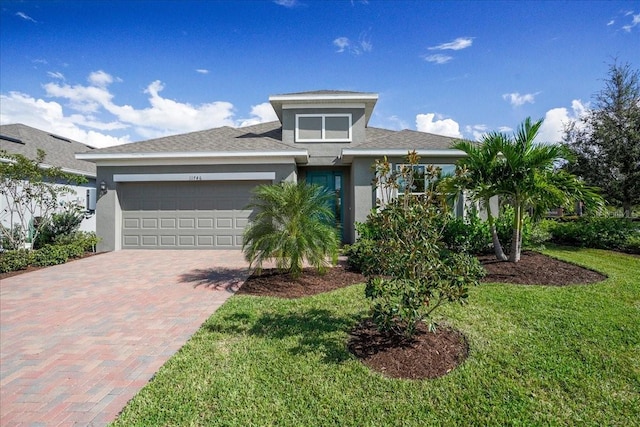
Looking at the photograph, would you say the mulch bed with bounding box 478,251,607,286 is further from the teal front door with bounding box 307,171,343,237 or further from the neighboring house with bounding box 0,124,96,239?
the neighboring house with bounding box 0,124,96,239

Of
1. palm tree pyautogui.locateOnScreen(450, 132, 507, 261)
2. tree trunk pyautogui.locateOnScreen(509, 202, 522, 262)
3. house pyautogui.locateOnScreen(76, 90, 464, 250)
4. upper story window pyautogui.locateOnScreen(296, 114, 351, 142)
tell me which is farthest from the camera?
upper story window pyautogui.locateOnScreen(296, 114, 351, 142)

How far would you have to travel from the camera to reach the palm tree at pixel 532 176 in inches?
271

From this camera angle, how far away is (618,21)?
7980 millimetres

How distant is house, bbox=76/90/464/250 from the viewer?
421 inches

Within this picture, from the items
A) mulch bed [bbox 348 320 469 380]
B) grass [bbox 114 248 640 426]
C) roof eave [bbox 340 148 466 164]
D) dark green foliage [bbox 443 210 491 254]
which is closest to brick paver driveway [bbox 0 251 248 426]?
grass [bbox 114 248 640 426]

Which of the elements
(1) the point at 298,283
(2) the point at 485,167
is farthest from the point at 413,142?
(1) the point at 298,283

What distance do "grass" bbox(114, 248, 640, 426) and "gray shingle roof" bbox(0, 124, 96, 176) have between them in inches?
555

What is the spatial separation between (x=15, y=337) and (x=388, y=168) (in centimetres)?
539

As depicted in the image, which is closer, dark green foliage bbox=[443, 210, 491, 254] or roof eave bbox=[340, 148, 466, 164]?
dark green foliage bbox=[443, 210, 491, 254]

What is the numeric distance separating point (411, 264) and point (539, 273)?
5.11 meters

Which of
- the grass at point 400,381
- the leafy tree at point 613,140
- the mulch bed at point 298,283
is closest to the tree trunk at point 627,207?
the leafy tree at point 613,140

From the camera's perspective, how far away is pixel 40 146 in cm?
1432

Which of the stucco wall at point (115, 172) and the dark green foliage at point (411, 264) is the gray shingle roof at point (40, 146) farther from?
the dark green foliage at point (411, 264)

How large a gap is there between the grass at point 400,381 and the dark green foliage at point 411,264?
2.25 ft
